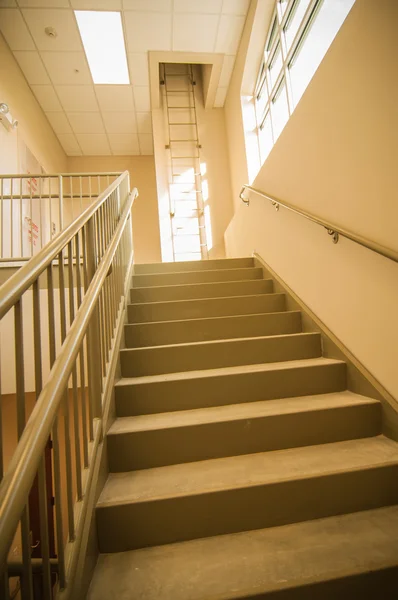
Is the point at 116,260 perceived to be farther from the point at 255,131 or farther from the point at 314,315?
the point at 255,131

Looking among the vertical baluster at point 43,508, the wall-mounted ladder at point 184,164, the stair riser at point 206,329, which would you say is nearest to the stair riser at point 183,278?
the stair riser at point 206,329

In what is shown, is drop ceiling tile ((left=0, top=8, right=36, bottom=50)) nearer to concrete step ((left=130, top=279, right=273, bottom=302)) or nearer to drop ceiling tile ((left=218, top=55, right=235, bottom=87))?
drop ceiling tile ((left=218, top=55, right=235, bottom=87))

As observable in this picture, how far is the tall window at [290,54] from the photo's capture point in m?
2.54

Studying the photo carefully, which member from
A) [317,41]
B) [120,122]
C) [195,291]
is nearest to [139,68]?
[120,122]

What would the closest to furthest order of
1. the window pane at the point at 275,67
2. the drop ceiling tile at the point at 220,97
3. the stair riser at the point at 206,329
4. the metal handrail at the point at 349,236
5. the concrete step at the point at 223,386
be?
the metal handrail at the point at 349,236
the concrete step at the point at 223,386
the stair riser at the point at 206,329
the window pane at the point at 275,67
the drop ceiling tile at the point at 220,97

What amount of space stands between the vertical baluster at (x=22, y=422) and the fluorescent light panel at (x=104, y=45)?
4719mm

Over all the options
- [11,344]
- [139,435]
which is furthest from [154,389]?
[11,344]

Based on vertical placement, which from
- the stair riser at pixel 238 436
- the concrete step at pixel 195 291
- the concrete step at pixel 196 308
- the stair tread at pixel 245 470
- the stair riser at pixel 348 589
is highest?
the concrete step at pixel 195 291

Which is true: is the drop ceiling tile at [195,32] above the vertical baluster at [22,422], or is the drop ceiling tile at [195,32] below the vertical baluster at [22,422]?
above

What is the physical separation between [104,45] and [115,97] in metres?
1.01

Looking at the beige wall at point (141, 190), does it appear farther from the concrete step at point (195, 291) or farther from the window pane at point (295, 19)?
the concrete step at point (195, 291)

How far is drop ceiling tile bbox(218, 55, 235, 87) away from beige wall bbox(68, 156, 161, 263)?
101 inches

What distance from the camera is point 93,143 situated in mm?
6598

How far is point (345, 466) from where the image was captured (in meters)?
1.34
